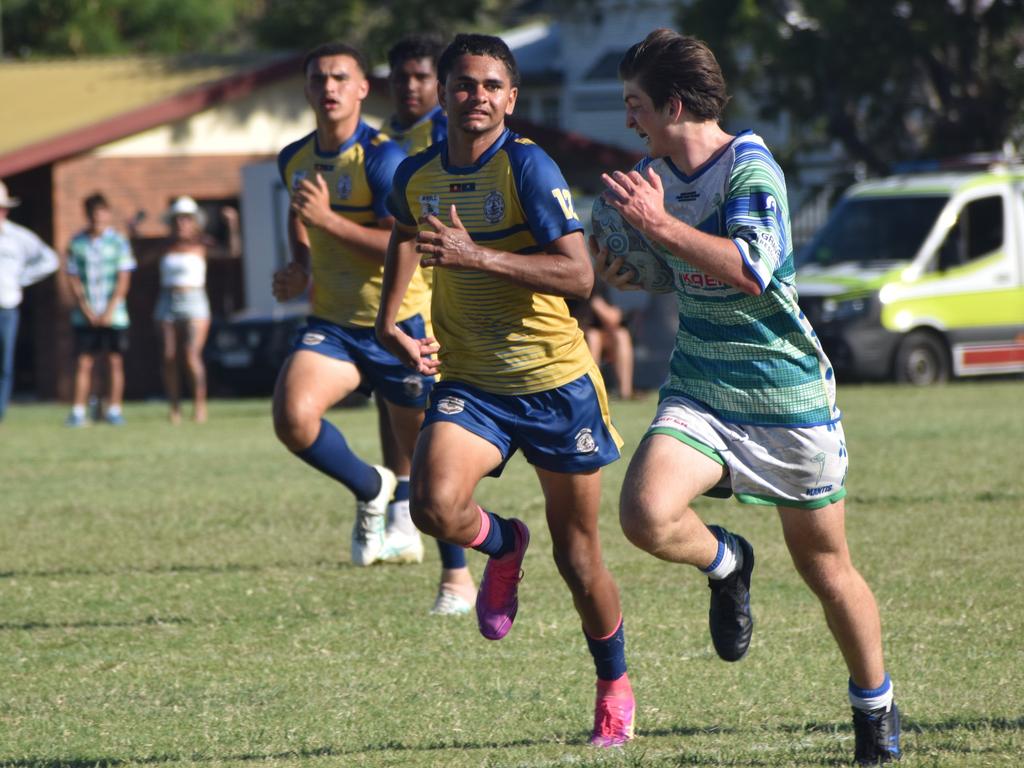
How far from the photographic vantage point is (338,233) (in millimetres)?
7430

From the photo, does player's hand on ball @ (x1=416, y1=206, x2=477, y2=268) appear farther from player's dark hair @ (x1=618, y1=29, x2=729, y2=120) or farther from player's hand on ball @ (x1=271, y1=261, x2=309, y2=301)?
player's hand on ball @ (x1=271, y1=261, x2=309, y2=301)

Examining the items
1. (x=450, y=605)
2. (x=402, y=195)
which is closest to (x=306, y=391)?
(x=450, y=605)

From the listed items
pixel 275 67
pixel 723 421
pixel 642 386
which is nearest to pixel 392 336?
pixel 723 421

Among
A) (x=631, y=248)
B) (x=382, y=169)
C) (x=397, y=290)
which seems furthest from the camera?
(x=382, y=169)

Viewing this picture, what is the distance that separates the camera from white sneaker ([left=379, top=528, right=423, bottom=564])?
885 cm

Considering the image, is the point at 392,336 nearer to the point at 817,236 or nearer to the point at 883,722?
the point at 883,722

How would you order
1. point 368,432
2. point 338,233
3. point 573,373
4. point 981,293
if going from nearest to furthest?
point 573,373 < point 338,233 < point 368,432 < point 981,293

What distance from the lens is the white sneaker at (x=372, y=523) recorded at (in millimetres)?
→ 8383

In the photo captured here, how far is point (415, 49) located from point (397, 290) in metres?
2.30

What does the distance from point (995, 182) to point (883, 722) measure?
17257 millimetres

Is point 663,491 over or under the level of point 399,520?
over

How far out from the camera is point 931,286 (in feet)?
68.1

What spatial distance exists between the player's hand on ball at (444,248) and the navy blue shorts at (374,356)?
2484 mm

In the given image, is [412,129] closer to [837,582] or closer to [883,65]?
[837,582]
